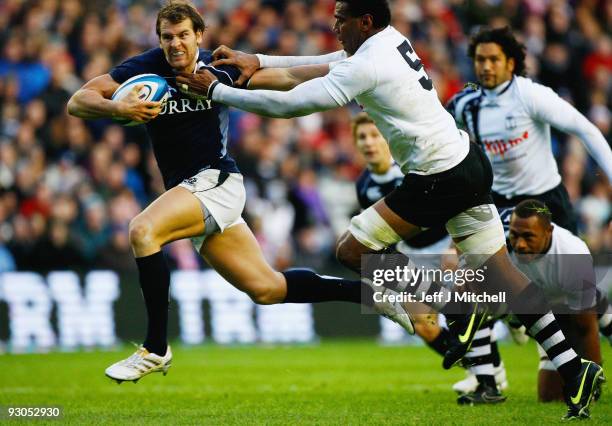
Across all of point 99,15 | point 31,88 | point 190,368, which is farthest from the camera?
point 99,15

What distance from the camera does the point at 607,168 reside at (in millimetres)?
7723

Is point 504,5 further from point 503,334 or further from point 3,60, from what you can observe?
point 3,60

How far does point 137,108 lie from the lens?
688 cm

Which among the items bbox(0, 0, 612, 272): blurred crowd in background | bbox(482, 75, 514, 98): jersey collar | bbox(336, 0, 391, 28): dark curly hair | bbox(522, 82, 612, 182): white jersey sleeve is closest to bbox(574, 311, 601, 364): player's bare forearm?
bbox(522, 82, 612, 182): white jersey sleeve

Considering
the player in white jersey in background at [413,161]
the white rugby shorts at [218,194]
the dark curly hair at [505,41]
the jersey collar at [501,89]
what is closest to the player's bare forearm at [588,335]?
the player in white jersey in background at [413,161]

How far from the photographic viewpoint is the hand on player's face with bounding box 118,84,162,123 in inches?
271

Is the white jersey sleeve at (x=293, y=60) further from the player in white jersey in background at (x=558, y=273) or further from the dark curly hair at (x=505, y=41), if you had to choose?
the player in white jersey in background at (x=558, y=273)

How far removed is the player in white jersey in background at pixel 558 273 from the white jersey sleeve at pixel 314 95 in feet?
5.48

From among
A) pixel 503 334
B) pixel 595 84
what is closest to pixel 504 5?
pixel 595 84

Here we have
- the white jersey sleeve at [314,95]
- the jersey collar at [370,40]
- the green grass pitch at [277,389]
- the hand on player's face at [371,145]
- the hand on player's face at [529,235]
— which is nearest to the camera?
the white jersey sleeve at [314,95]

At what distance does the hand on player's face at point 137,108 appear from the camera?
22.5ft

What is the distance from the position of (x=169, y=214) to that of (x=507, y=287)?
2.27m

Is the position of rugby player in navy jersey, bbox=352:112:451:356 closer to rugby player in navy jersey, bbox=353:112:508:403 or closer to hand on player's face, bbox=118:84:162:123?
rugby player in navy jersey, bbox=353:112:508:403

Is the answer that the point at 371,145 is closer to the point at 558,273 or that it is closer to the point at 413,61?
the point at 558,273
